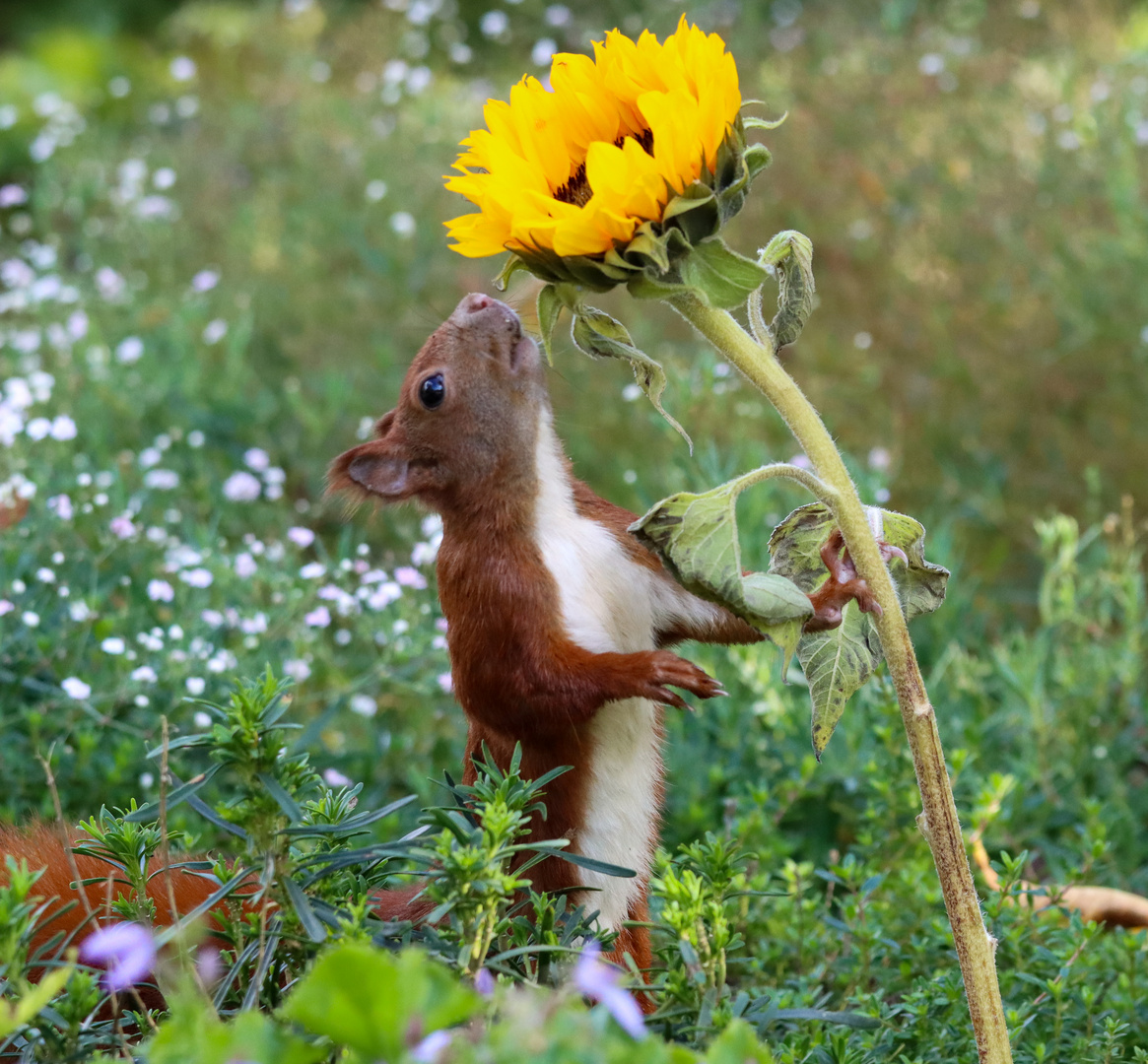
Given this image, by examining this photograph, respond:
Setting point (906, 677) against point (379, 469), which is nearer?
point (906, 677)

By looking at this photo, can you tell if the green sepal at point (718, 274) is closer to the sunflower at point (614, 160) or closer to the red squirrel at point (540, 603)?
the sunflower at point (614, 160)

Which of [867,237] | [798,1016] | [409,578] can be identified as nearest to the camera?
[798,1016]

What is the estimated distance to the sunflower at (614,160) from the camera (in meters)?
1.29

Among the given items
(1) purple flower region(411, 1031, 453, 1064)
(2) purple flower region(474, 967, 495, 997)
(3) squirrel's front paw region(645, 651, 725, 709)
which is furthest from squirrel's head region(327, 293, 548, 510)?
(1) purple flower region(411, 1031, 453, 1064)

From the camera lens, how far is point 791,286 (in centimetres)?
148

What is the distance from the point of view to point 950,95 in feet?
15.5

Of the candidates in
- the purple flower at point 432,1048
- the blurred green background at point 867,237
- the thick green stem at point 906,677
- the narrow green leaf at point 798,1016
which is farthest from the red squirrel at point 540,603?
the blurred green background at point 867,237

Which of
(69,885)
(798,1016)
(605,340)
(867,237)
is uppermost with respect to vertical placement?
(605,340)

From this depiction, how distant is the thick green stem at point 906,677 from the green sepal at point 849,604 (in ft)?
0.31

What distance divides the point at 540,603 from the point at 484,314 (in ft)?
1.65

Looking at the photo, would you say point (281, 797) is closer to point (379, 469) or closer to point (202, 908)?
point (202, 908)

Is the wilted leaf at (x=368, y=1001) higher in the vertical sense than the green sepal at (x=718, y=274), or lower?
lower

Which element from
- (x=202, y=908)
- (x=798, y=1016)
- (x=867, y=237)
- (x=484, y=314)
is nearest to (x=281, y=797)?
(x=202, y=908)

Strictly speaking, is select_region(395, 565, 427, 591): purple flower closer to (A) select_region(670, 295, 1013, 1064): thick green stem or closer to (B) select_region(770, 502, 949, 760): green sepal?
(B) select_region(770, 502, 949, 760): green sepal
